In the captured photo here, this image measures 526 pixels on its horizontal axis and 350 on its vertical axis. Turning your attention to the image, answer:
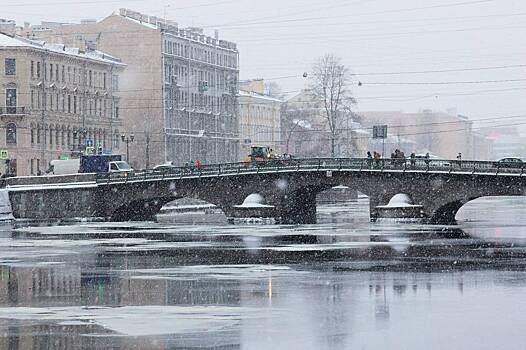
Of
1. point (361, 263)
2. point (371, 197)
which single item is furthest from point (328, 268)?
point (371, 197)

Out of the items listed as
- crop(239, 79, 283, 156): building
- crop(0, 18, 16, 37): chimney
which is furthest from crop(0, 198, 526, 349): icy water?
crop(239, 79, 283, 156): building

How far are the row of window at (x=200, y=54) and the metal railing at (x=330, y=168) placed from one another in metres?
61.6

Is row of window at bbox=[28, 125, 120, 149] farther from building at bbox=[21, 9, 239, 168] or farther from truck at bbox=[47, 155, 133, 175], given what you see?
truck at bbox=[47, 155, 133, 175]

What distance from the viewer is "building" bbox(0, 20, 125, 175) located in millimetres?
126562

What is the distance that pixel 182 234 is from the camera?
74.9 meters

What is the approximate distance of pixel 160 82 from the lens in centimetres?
15462

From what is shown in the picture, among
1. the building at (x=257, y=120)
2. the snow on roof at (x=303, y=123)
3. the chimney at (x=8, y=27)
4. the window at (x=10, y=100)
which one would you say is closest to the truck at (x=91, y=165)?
the window at (x=10, y=100)

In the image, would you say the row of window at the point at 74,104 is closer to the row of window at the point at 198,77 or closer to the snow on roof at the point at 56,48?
the snow on roof at the point at 56,48

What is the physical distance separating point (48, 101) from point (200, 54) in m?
39.1

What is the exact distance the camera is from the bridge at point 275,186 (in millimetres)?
84500

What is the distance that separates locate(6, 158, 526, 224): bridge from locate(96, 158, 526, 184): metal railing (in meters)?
0.06

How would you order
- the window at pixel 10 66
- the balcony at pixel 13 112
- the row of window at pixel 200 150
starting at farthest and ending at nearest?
1. the row of window at pixel 200 150
2. the window at pixel 10 66
3. the balcony at pixel 13 112

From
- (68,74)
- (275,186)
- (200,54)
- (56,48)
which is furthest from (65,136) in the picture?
(275,186)

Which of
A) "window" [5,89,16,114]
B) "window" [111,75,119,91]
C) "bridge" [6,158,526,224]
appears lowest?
"bridge" [6,158,526,224]
